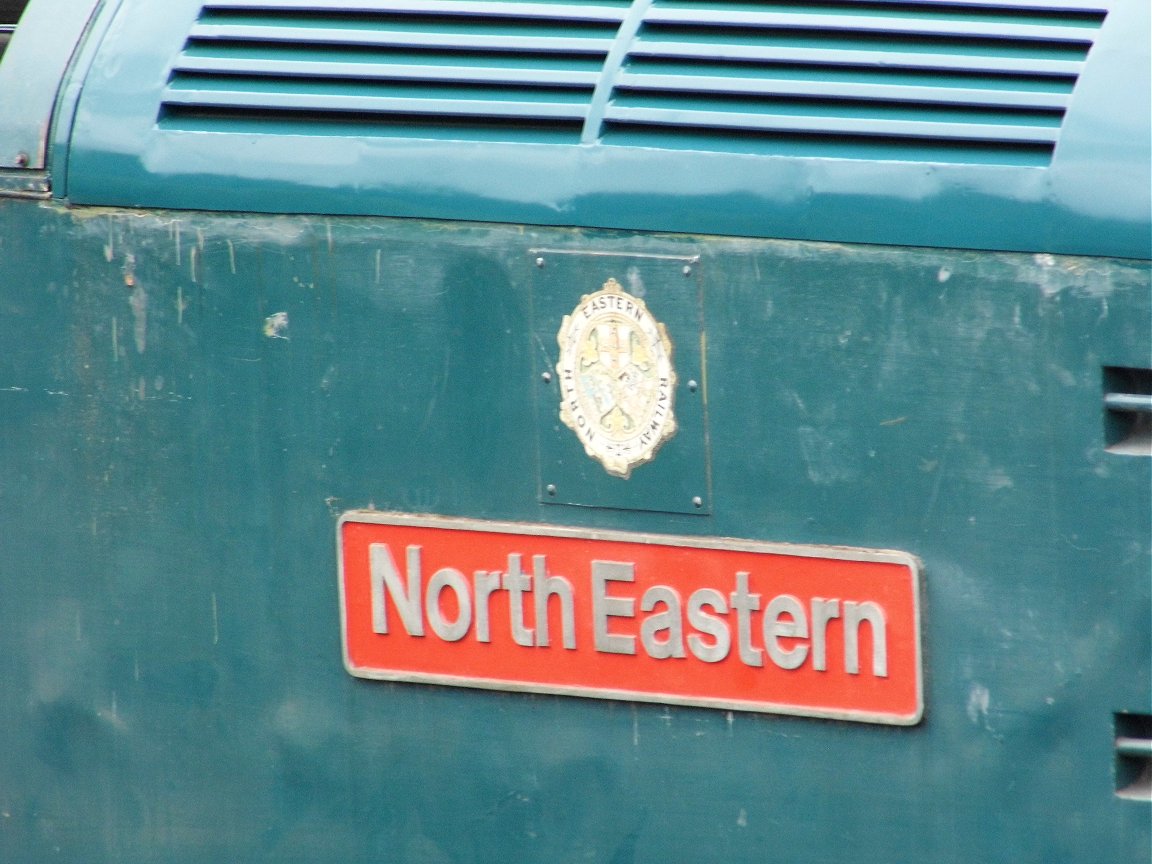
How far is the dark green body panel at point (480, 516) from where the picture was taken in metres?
2.06

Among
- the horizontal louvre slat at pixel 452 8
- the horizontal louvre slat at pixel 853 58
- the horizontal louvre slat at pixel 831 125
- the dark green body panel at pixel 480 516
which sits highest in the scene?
the horizontal louvre slat at pixel 452 8

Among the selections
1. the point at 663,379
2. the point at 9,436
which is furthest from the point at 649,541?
the point at 9,436

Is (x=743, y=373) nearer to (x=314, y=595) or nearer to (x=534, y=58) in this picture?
(x=534, y=58)

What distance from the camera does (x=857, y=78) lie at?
85.0 inches

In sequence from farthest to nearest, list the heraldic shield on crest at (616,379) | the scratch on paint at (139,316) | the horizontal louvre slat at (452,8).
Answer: the scratch on paint at (139,316) → the horizontal louvre slat at (452,8) → the heraldic shield on crest at (616,379)

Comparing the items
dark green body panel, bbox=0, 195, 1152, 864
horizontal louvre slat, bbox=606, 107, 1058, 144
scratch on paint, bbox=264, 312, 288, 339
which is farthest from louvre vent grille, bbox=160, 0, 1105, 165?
scratch on paint, bbox=264, 312, 288, 339

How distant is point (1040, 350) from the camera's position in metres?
2.03

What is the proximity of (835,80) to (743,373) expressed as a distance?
375 mm

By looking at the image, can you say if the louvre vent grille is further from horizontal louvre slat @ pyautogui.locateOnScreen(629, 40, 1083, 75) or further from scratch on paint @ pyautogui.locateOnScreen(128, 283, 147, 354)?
scratch on paint @ pyautogui.locateOnScreen(128, 283, 147, 354)

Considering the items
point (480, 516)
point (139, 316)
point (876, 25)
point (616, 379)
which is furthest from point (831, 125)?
point (139, 316)

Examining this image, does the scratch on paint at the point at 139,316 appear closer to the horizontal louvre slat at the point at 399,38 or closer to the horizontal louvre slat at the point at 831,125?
the horizontal louvre slat at the point at 399,38

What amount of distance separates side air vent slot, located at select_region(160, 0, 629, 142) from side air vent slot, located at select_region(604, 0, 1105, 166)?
9 centimetres

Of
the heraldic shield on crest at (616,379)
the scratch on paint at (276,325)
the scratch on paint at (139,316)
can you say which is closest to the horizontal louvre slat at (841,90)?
the heraldic shield on crest at (616,379)

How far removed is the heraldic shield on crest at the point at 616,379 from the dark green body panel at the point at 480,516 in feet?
0.16
